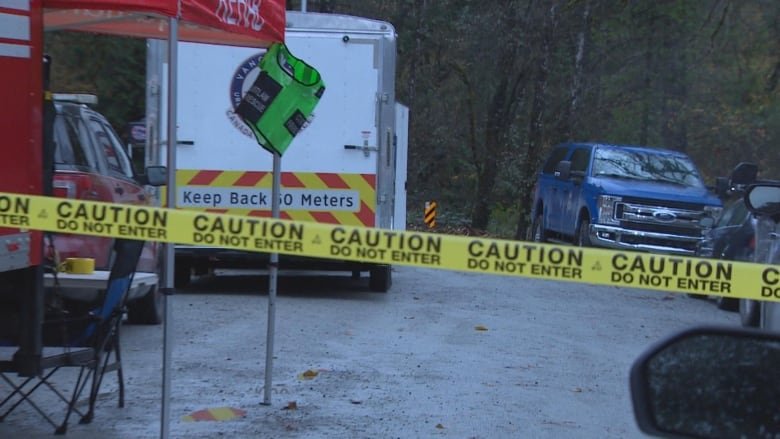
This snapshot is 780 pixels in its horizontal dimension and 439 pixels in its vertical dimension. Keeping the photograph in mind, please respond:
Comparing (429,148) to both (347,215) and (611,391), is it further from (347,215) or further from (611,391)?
(611,391)

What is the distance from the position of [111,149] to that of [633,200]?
9.43 m

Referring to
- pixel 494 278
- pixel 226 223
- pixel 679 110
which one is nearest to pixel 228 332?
pixel 226 223

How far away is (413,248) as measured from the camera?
4098 mm

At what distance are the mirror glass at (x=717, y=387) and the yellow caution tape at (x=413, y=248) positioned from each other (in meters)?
0.87

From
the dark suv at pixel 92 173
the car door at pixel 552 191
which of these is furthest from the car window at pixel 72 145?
the car door at pixel 552 191

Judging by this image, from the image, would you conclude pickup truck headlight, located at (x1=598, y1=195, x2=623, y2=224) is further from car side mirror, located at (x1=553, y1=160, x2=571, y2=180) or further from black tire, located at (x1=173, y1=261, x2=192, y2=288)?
black tire, located at (x1=173, y1=261, x2=192, y2=288)

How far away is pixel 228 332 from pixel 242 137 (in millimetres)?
3125

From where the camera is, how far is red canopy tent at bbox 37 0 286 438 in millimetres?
5762

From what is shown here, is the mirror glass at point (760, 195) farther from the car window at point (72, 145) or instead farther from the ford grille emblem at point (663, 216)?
the ford grille emblem at point (663, 216)

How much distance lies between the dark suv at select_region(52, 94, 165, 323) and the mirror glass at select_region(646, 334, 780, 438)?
20.8 ft

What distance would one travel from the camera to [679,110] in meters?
39.0

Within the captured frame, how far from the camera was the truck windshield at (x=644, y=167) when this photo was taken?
18.2 meters

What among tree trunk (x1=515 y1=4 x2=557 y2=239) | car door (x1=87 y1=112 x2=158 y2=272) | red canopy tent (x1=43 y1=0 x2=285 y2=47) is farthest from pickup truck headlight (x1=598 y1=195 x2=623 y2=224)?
tree trunk (x1=515 y1=4 x2=557 y2=239)

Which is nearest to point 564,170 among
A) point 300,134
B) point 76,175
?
point 300,134
